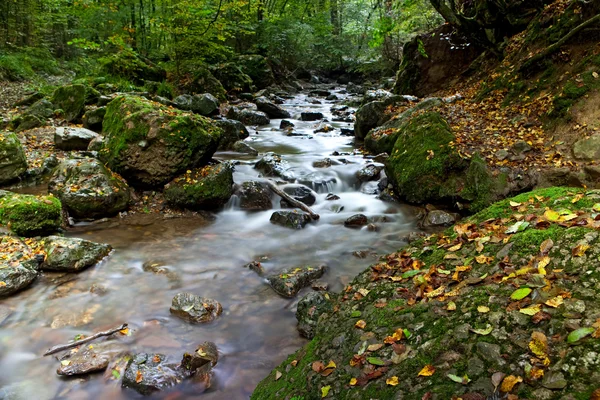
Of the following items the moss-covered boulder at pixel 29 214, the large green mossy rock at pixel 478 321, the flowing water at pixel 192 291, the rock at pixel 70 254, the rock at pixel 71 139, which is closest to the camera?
the large green mossy rock at pixel 478 321

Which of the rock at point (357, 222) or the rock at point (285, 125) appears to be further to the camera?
the rock at point (285, 125)

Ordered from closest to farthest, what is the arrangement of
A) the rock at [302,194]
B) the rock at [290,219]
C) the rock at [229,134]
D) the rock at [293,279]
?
the rock at [293,279] → the rock at [290,219] → the rock at [302,194] → the rock at [229,134]

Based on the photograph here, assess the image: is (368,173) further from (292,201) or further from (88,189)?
(88,189)

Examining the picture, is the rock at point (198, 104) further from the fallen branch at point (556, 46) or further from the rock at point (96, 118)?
the fallen branch at point (556, 46)

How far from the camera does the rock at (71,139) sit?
8781 millimetres

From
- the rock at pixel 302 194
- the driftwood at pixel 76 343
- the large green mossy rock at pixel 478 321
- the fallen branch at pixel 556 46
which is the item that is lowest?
the driftwood at pixel 76 343

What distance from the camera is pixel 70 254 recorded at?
5.09m

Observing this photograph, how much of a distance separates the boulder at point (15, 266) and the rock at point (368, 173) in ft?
21.0

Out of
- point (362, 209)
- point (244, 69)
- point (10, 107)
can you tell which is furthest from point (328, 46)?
point (362, 209)

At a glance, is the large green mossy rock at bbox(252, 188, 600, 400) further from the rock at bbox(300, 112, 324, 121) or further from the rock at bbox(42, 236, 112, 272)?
the rock at bbox(300, 112, 324, 121)

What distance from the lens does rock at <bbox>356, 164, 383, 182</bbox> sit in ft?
28.9

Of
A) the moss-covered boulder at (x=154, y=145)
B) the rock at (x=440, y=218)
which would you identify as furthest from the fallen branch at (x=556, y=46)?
the moss-covered boulder at (x=154, y=145)

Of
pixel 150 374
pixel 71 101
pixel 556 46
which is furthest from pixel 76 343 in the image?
pixel 71 101

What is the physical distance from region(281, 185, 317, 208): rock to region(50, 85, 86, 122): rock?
7.15m
